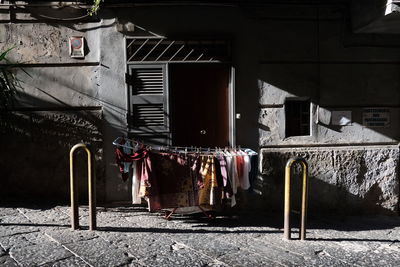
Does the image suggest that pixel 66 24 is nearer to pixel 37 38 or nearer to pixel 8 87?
pixel 37 38

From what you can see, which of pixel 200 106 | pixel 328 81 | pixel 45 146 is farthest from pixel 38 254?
pixel 328 81

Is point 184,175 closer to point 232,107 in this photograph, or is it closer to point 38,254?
point 232,107

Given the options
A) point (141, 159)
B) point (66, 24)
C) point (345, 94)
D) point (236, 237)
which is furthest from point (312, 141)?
point (66, 24)

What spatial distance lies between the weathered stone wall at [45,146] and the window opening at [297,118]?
10.3 feet

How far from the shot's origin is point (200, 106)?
5789mm

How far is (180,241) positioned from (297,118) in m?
3.02

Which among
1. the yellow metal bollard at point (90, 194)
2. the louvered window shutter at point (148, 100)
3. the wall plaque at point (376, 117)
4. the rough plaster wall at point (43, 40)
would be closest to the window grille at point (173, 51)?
the louvered window shutter at point (148, 100)

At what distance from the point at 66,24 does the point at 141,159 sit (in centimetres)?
260

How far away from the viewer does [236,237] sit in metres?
4.46

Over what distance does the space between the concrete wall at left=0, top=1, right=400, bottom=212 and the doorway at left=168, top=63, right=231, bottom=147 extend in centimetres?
27

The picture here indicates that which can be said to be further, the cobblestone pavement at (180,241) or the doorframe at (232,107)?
the doorframe at (232,107)

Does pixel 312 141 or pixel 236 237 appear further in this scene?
pixel 312 141

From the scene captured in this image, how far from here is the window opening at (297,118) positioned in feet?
19.6

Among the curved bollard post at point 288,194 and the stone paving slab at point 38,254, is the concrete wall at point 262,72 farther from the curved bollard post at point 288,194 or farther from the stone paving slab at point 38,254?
the stone paving slab at point 38,254
